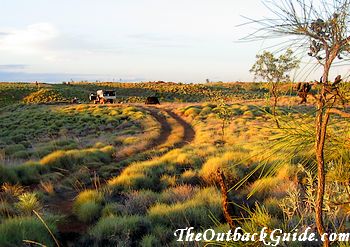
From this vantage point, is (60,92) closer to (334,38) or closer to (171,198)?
(171,198)

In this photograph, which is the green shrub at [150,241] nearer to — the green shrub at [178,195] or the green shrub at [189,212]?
the green shrub at [189,212]

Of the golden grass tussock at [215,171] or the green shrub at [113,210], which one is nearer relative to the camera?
the green shrub at [113,210]

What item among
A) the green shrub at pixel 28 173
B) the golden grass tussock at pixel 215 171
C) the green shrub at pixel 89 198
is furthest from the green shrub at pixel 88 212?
the green shrub at pixel 28 173

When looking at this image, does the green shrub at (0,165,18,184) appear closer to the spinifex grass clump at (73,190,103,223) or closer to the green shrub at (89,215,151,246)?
the spinifex grass clump at (73,190,103,223)

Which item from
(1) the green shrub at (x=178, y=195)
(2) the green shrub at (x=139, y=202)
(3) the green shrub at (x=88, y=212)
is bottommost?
(3) the green shrub at (x=88, y=212)

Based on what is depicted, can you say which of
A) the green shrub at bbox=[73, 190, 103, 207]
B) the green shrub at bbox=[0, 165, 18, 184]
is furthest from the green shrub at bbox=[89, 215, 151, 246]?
the green shrub at bbox=[0, 165, 18, 184]

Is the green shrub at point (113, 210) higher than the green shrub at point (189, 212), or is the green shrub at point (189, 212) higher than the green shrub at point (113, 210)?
the green shrub at point (189, 212)

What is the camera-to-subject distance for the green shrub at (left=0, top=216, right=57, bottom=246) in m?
6.53

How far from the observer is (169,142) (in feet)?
73.6

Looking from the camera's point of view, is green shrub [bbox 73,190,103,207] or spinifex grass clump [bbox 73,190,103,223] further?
green shrub [bbox 73,190,103,207]

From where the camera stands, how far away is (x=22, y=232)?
21.6ft

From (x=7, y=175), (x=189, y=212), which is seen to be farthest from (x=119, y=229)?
(x=7, y=175)

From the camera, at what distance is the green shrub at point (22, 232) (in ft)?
21.4

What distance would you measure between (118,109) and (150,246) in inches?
1480
